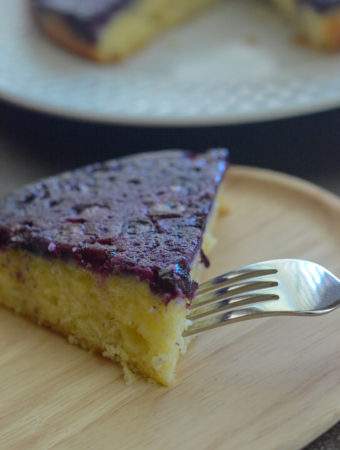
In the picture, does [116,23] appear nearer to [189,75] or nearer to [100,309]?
[189,75]

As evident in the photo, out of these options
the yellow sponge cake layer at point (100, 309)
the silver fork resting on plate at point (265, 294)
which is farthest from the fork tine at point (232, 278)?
the yellow sponge cake layer at point (100, 309)

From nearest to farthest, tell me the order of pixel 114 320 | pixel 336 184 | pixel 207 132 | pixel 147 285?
pixel 147 285, pixel 114 320, pixel 336 184, pixel 207 132

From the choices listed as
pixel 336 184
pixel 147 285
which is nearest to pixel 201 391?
pixel 147 285

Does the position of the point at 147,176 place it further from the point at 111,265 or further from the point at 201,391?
the point at 201,391

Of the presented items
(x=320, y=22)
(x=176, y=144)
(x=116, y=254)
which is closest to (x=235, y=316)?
(x=116, y=254)

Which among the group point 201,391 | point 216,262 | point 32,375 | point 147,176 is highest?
point 147,176

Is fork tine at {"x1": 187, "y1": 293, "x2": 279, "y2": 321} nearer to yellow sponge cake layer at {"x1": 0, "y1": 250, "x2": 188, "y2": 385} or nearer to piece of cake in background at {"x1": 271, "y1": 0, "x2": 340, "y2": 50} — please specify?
yellow sponge cake layer at {"x1": 0, "y1": 250, "x2": 188, "y2": 385}
